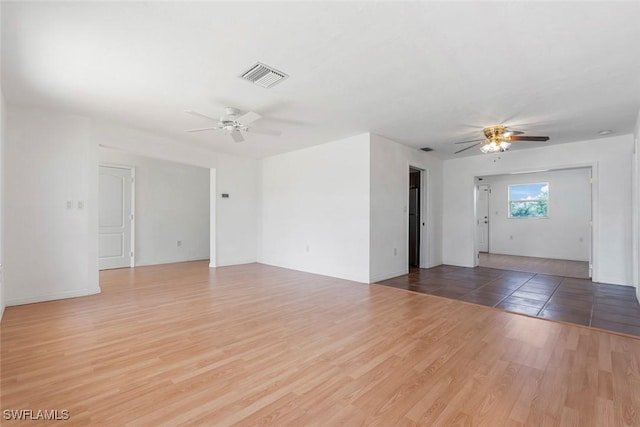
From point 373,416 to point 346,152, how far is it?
4289 millimetres

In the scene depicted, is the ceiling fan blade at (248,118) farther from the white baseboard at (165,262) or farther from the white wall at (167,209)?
the white baseboard at (165,262)

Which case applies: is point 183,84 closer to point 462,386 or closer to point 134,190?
point 462,386

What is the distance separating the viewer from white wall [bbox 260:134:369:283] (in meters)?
5.04

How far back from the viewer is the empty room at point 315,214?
189 cm

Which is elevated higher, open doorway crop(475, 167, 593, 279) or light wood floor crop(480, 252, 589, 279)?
open doorway crop(475, 167, 593, 279)

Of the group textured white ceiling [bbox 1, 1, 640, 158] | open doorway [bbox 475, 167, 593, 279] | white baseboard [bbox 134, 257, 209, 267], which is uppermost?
textured white ceiling [bbox 1, 1, 640, 158]

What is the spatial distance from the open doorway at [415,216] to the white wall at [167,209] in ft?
18.0

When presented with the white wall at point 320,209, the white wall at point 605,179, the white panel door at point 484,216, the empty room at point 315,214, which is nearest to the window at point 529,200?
the white panel door at point 484,216

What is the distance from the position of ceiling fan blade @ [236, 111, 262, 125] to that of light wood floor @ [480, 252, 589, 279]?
6110 millimetres

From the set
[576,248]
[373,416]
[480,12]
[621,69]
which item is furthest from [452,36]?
[576,248]

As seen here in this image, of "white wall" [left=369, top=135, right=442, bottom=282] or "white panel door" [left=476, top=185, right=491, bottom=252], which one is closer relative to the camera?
"white wall" [left=369, top=135, right=442, bottom=282]

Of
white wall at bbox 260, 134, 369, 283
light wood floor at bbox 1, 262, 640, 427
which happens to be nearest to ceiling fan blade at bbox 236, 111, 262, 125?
white wall at bbox 260, 134, 369, 283

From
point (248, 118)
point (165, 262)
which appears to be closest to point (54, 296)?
point (165, 262)

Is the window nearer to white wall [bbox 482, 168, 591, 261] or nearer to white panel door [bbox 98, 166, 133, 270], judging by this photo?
white wall [bbox 482, 168, 591, 261]
